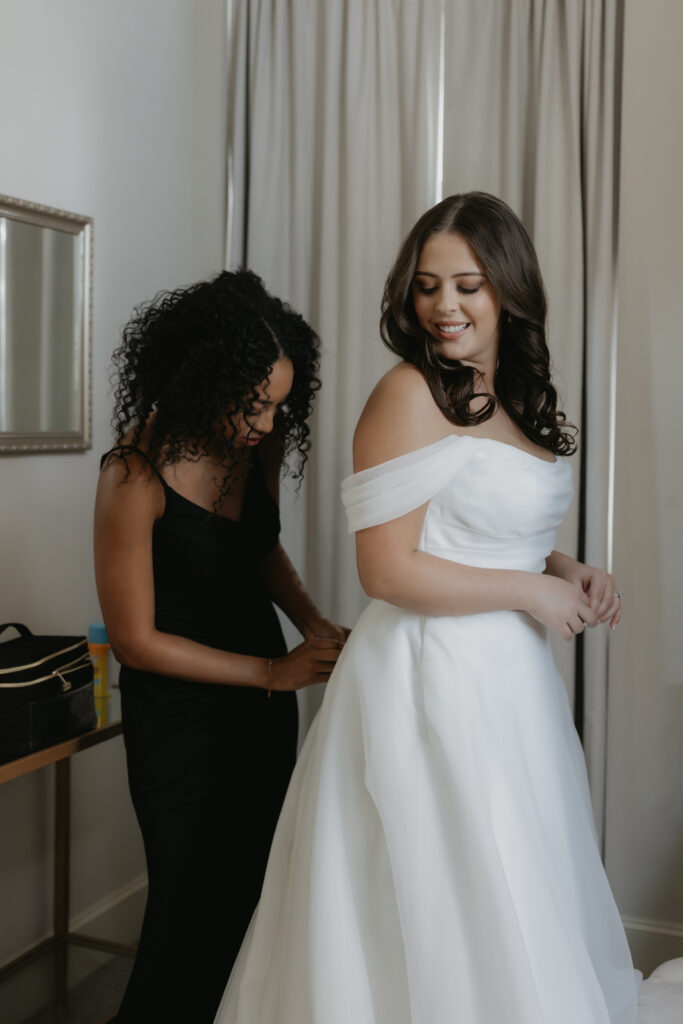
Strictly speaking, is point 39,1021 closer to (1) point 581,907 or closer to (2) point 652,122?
(1) point 581,907

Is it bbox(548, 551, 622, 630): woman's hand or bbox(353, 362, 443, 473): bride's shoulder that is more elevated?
bbox(353, 362, 443, 473): bride's shoulder

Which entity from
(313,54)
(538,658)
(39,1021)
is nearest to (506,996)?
(538,658)

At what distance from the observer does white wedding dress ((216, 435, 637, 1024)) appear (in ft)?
4.33

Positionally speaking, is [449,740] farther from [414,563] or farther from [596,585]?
[596,585]

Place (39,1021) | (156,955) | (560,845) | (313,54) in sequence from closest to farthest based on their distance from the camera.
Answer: (560,845) → (156,955) → (39,1021) → (313,54)

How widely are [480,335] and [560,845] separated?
2.71 ft

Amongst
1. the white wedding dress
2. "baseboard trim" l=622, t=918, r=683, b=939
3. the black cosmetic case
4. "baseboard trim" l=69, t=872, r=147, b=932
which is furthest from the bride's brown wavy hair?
"baseboard trim" l=69, t=872, r=147, b=932

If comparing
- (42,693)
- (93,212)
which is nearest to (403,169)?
(93,212)

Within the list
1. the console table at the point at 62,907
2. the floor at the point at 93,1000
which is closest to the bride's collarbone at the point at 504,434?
the console table at the point at 62,907

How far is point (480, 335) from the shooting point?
156cm

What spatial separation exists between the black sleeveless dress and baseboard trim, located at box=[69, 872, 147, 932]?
0.94m

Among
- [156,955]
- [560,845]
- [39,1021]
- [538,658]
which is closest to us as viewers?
[560,845]

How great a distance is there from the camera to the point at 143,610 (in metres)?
1.64

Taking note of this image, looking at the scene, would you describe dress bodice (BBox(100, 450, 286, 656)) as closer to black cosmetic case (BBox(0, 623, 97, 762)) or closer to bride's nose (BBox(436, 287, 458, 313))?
black cosmetic case (BBox(0, 623, 97, 762))
